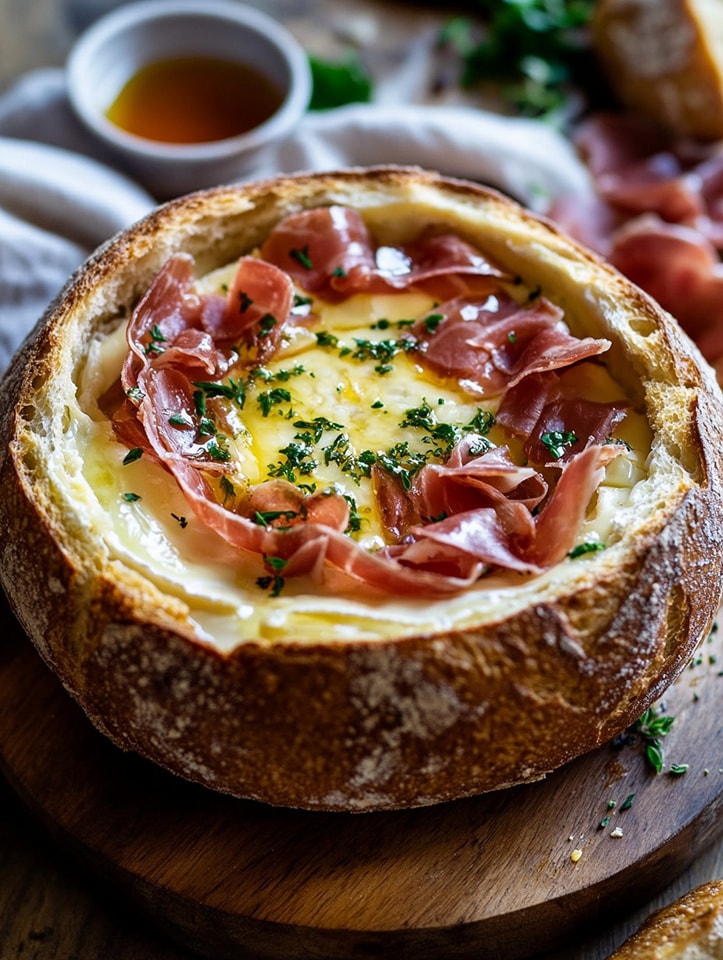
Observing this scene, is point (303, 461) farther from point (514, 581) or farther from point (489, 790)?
point (489, 790)

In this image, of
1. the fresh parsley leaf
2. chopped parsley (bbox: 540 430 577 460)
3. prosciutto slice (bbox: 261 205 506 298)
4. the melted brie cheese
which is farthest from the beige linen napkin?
chopped parsley (bbox: 540 430 577 460)

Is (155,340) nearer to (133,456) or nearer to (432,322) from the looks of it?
(133,456)

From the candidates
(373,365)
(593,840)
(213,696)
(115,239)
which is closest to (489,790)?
(593,840)

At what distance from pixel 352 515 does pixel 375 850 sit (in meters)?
0.84

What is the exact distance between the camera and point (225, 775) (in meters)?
2.65

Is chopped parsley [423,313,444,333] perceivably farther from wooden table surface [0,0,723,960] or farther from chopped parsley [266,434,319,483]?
wooden table surface [0,0,723,960]

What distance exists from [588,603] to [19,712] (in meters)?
1.57

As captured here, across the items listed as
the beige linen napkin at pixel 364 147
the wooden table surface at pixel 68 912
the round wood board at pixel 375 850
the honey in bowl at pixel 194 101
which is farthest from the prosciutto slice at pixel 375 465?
the honey in bowl at pixel 194 101

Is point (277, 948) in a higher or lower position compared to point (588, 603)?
lower

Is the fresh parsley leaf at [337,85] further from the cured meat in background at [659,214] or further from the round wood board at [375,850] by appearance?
the round wood board at [375,850]

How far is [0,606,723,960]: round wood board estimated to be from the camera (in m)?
2.76

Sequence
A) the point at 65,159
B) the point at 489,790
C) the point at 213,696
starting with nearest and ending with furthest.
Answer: the point at 213,696
the point at 489,790
the point at 65,159

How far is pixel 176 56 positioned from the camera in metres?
4.80

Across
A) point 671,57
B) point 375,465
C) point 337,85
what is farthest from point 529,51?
point 375,465
